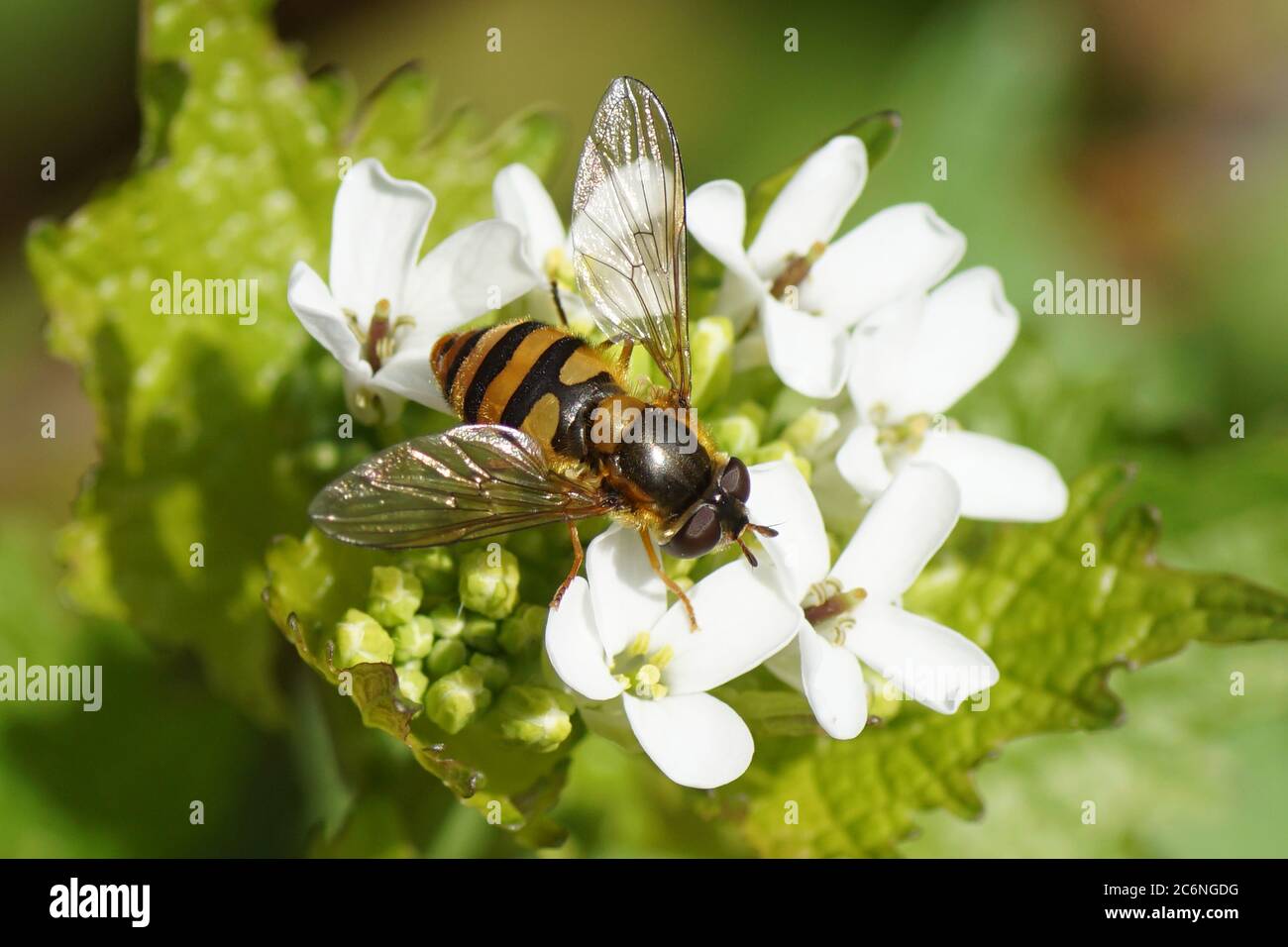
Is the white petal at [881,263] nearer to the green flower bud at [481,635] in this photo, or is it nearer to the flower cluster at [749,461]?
the flower cluster at [749,461]

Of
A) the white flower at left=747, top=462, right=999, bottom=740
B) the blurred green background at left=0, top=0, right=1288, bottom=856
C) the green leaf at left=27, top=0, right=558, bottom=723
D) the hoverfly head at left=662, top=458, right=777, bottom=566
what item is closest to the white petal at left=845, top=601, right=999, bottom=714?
the white flower at left=747, top=462, right=999, bottom=740

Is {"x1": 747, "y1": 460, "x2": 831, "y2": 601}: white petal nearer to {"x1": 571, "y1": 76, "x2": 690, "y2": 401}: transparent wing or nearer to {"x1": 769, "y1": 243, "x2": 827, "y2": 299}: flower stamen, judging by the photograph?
{"x1": 571, "y1": 76, "x2": 690, "y2": 401}: transparent wing

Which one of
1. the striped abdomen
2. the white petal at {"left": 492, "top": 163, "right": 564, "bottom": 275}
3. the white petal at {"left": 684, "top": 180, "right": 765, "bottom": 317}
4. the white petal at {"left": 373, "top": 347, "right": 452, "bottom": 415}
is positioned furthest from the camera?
the white petal at {"left": 492, "top": 163, "right": 564, "bottom": 275}

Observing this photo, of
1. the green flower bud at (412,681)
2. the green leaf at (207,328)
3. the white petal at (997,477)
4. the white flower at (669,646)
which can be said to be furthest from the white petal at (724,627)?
the green leaf at (207,328)

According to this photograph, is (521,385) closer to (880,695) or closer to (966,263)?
(880,695)

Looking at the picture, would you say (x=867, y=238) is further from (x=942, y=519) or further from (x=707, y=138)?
(x=707, y=138)

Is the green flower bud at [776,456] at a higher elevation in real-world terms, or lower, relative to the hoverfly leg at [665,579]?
higher
